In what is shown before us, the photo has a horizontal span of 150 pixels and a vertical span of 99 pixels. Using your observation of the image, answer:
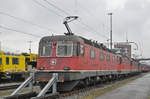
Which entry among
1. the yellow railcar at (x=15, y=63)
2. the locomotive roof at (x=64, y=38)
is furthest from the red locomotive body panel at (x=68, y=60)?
the yellow railcar at (x=15, y=63)

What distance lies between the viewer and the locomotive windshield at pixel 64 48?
12.2 meters

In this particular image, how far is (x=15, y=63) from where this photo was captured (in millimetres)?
24469

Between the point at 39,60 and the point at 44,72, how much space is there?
4.61 ft

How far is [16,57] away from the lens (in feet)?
81.1

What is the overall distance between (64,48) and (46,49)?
4.13ft

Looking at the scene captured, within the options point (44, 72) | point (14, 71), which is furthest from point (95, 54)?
point (14, 71)

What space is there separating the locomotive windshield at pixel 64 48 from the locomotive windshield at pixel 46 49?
0.56 metres

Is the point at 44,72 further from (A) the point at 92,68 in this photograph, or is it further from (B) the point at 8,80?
Answer: (B) the point at 8,80

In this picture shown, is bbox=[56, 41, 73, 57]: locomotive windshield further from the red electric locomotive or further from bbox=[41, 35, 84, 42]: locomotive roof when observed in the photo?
bbox=[41, 35, 84, 42]: locomotive roof

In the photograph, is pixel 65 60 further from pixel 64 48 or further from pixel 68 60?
pixel 64 48

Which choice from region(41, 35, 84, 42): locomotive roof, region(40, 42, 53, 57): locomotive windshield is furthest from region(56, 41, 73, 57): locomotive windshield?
region(40, 42, 53, 57): locomotive windshield

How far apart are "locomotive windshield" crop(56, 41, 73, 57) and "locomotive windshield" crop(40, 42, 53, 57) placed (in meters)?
0.56

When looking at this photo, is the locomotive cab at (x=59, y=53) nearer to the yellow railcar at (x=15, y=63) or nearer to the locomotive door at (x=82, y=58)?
the locomotive door at (x=82, y=58)

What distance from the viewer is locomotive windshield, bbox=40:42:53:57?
1261 centimetres
